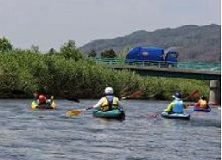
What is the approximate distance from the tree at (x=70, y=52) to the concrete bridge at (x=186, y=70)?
7024 millimetres

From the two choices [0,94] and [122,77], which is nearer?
[0,94]

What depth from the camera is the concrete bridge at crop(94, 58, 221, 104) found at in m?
99.5

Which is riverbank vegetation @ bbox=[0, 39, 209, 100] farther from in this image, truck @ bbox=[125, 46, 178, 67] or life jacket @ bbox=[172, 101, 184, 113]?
life jacket @ bbox=[172, 101, 184, 113]

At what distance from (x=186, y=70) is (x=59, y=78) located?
21.9 metres

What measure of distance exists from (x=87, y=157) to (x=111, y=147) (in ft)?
11.3

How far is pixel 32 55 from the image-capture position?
9531cm

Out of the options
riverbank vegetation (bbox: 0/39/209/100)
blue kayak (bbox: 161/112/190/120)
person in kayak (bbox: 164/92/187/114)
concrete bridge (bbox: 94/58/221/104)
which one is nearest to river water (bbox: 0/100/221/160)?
blue kayak (bbox: 161/112/190/120)

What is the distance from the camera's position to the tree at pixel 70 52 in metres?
119

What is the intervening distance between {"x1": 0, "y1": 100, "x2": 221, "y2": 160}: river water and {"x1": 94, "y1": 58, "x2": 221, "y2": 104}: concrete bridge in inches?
2177

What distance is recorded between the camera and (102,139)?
31.5 metres

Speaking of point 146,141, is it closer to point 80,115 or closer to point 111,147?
point 111,147

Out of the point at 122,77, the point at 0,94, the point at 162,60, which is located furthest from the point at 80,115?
the point at 162,60

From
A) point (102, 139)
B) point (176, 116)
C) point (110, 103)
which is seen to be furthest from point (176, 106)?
point (102, 139)

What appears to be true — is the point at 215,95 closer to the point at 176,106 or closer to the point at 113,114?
the point at 176,106
